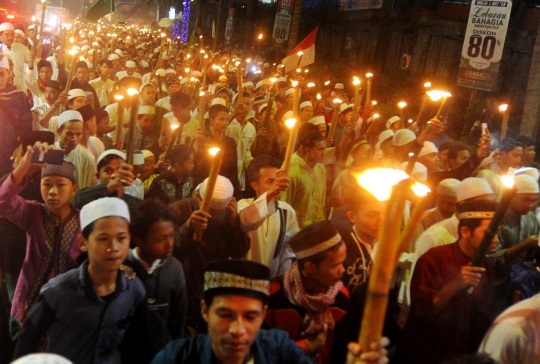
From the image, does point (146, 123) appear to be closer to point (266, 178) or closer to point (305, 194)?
point (305, 194)

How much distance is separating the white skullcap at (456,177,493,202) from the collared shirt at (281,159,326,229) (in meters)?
1.76

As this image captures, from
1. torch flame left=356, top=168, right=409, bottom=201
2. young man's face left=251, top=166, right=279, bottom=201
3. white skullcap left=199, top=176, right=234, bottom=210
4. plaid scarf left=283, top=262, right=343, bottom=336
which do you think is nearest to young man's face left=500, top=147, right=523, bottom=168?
young man's face left=251, top=166, right=279, bottom=201

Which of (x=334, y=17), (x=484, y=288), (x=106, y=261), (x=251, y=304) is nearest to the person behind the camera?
(x=251, y=304)

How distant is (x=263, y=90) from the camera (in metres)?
13.6

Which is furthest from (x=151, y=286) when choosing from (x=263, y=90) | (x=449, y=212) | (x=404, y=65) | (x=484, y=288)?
(x=404, y=65)

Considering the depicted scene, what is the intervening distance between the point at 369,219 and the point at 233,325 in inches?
74.6

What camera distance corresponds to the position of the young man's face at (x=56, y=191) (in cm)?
418

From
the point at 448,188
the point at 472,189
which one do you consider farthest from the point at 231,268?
the point at 448,188

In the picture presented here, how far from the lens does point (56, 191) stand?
4.24 meters

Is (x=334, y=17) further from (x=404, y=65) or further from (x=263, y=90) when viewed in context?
Result: (x=263, y=90)

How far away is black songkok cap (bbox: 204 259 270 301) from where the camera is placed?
2764 millimetres

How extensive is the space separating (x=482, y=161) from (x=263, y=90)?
687 centimetres

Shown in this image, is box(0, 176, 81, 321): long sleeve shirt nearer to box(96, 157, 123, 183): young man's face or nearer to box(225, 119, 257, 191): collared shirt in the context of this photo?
box(96, 157, 123, 183): young man's face

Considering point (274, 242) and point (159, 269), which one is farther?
point (274, 242)
